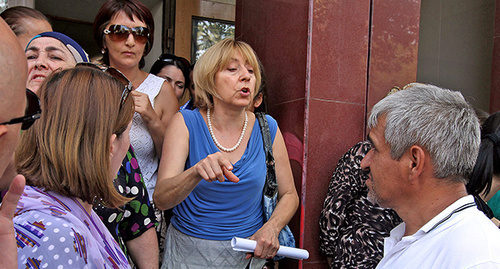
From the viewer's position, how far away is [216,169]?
7.12 ft

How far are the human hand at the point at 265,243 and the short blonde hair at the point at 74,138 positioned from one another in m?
1.10

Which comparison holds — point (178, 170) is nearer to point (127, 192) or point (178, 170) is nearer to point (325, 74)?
point (127, 192)

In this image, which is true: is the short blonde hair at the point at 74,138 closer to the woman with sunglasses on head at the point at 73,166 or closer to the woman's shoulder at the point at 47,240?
the woman with sunglasses on head at the point at 73,166

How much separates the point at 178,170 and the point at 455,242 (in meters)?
1.57

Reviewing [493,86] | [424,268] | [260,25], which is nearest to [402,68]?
[260,25]

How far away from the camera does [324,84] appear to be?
11.4 feet

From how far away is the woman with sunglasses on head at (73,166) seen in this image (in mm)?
1311

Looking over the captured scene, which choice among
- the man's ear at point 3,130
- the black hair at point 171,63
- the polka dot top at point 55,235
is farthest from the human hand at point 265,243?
the man's ear at point 3,130

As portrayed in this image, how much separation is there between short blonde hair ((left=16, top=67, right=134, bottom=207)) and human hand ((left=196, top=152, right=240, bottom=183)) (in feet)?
1.93

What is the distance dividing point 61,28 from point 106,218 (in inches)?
247

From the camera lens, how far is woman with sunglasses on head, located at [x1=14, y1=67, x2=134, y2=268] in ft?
4.30

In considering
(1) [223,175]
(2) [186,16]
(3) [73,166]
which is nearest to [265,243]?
(1) [223,175]

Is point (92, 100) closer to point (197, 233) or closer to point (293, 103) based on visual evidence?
point (197, 233)

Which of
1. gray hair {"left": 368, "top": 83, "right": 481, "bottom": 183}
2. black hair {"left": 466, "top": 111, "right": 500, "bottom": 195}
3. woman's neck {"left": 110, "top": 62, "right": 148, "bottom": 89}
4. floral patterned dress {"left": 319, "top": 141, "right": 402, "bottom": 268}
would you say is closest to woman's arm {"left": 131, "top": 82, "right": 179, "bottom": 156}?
woman's neck {"left": 110, "top": 62, "right": 148, "bottom": 89}
